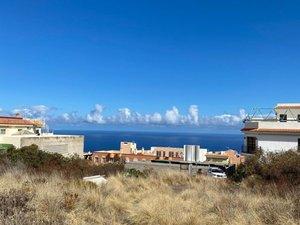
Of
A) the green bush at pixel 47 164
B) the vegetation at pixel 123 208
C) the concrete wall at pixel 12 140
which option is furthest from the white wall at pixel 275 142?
the concrete wall at pixel 12 140

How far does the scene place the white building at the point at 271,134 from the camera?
40.6 m

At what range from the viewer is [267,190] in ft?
45.3

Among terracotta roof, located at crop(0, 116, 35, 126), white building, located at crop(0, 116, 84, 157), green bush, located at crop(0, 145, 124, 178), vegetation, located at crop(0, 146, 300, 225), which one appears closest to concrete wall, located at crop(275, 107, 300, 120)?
green bush, located at crop(0, 145, 124, 178)

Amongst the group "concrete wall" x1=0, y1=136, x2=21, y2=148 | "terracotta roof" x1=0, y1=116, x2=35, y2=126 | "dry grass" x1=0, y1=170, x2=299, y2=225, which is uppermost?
"terracotta roof" x1=0, y1=116, x2=35, y2=126

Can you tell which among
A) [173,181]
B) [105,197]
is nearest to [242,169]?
[173,181]

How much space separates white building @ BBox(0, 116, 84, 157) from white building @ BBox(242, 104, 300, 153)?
29122mm

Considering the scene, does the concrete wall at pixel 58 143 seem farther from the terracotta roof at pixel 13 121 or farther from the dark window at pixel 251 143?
the dark window at pixel 251 143

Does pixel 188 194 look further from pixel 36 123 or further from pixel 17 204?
pixel 36 123

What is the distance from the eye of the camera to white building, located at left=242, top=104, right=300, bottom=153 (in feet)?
133

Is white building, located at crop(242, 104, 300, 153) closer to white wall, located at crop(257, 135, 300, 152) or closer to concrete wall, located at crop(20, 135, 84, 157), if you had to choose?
white wall, located at crop(257, 135, 300, 152)

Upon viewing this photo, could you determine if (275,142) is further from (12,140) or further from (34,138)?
→ (12,140)

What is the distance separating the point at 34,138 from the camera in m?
63.5

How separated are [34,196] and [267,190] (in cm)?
783

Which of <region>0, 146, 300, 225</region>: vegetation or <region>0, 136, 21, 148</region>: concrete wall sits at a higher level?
<region>0, 136, 21, 148</region>: concrete wall
